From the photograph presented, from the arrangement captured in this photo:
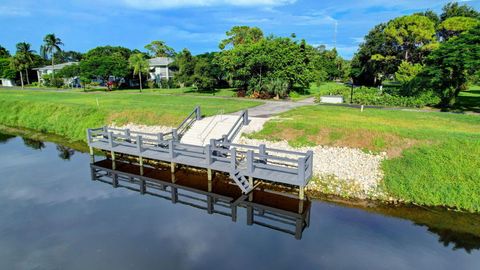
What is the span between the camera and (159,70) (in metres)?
63.3

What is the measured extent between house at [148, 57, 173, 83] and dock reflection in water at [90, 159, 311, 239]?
46.8 meters

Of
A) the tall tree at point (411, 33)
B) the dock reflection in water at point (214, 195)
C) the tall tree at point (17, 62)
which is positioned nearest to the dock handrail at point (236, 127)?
the dock reflection in water at point (214, 195)

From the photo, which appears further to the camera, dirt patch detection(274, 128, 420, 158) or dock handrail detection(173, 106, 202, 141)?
dock handrail detection(173, 106, 202, 141)

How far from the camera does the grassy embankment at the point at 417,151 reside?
13359mm

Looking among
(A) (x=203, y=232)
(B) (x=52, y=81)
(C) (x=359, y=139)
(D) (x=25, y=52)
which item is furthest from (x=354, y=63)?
(D) (x=25, y=52)

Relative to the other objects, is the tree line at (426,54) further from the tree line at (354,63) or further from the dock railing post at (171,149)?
the dock railing post at (171,149)

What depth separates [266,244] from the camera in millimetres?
10758

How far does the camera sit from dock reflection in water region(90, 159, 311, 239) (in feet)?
40.8

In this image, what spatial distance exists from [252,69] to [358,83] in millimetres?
40235

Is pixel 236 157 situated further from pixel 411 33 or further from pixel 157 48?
pixel 157 48

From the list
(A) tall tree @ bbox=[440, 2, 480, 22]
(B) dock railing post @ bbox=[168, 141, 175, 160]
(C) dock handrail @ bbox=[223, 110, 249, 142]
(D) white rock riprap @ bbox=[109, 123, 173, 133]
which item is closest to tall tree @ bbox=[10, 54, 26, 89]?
(D) white rock riprap @ bbox=[109, 123, 173, 133]

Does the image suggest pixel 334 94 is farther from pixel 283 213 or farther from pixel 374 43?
pixel 283 213

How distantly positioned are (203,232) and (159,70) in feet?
188

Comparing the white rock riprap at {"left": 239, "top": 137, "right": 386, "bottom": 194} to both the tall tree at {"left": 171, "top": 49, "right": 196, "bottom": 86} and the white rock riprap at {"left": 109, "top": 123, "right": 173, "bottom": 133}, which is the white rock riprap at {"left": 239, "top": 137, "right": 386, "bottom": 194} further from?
the tall tree at {"left": 171, "top": 49, "right": 196, "bottom": 86}
